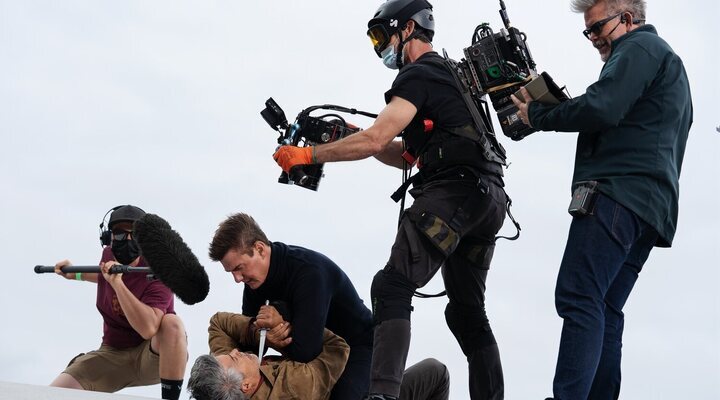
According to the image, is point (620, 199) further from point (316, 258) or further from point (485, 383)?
point (316, 258)

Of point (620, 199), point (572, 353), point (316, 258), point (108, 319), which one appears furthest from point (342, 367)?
point (108, 319)

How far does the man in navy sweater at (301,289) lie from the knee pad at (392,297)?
0.48 m

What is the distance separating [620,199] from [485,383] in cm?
141

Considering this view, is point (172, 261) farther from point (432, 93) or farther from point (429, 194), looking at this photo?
point (432, 93)

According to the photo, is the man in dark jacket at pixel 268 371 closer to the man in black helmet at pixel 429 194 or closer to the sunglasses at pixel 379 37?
the man in black helmet at pixel 429 194

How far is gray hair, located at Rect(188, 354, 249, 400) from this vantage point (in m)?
4.99

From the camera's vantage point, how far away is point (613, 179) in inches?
182

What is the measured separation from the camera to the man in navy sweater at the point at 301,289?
17.6 feet

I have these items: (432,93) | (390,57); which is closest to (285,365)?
(432,93)

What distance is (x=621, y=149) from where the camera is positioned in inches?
184

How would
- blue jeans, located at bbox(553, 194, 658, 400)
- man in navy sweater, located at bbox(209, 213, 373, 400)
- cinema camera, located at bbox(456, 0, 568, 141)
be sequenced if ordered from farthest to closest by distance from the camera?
man in navy sweater, located at bbox(209, 213, 373, 400) < cinema camera, located at bbox(456, 0, 568, 141) < blue jeans, located at bbox(553, 194, 658, 400)

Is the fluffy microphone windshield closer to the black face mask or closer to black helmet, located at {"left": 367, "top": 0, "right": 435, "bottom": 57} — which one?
the black face mask

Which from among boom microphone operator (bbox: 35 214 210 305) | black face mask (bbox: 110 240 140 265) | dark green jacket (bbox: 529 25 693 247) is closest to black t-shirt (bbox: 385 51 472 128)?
dark green jacket (bbox: 529 25 693 247)

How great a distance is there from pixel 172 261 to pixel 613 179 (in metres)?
2.80
